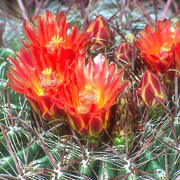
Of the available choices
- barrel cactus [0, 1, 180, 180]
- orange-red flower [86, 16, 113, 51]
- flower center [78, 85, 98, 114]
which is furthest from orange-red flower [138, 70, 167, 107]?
orange-red flower [86, 16, 113, 51]

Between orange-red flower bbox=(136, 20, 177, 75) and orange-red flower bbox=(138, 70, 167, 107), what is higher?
orange-red flower bbox=(136, 20, 177, 75)

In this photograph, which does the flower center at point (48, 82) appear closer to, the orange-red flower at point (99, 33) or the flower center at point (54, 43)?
the flower center at point (54, 43)

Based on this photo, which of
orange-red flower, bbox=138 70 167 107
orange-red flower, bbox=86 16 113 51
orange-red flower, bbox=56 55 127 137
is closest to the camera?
orange-red flower, bbox=56 55 127 137

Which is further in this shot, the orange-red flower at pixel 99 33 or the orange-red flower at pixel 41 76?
the orange-red flower at pixel 99 33

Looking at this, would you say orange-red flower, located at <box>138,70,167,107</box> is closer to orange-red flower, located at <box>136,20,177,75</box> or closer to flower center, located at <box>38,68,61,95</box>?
orange-red flower, located at <box>136,20,177,75</box>

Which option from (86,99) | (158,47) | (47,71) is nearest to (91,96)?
(86,99)

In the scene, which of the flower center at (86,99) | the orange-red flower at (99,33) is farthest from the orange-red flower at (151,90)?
the orange-red flower at (99,33)
